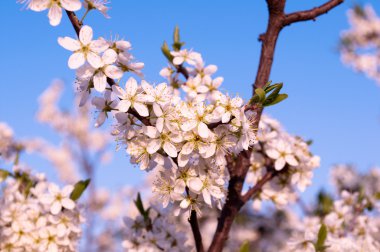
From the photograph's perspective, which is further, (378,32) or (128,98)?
(378,32)

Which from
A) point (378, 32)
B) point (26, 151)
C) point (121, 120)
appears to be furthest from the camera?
point (378, 32)

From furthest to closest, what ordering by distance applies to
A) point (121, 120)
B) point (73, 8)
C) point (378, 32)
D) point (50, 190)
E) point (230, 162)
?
point (378, 32) < point (50, 190) < point (230, 162) < point (121, 120) < point (73, 8)

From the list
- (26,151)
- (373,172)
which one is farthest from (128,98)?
(373,172)

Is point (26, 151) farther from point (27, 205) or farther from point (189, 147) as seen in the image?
point (189, 147)

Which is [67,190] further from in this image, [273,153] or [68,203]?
[273,153]

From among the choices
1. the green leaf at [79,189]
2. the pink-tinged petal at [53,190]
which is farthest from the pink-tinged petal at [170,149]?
the pink-tinged petal at [53,190]

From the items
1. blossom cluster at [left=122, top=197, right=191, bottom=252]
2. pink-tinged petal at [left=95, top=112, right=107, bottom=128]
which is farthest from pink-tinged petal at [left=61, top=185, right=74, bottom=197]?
pink-tinged petal at [left=95, top=112, right=107, bottom=128]

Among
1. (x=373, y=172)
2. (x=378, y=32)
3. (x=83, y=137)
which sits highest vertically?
(x=378, y=32)
